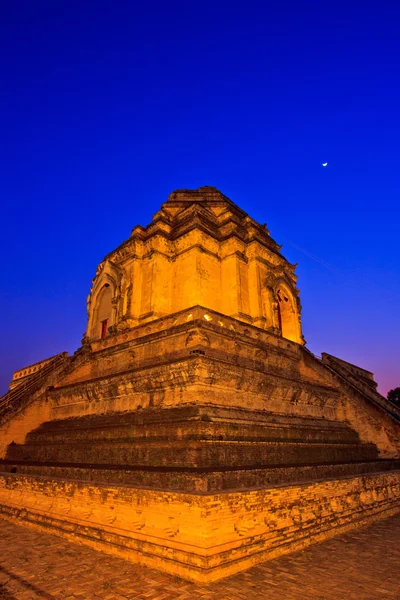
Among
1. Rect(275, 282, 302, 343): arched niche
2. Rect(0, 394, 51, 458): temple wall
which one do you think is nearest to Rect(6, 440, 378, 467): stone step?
Rect(0, 394, 51, 458): temple wall

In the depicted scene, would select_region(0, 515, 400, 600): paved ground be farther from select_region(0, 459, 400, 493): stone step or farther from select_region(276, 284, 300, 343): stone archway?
select_region(276, 284, 300, 343): stone archway

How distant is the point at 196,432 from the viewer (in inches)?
275

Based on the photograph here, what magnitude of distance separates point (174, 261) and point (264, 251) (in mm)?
4751

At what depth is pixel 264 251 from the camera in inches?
713

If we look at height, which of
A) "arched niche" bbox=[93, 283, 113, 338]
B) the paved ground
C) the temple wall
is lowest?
the paved ground

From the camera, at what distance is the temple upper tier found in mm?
15992

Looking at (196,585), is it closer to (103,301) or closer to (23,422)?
(23,422)

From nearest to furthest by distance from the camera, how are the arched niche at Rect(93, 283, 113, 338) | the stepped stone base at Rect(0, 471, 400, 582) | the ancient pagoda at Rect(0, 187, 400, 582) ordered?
the stepped stone base at Rect(0, 471, 400, 582)
the ancient pagoda at Rect(0, 187, 400, 582)
the arched niche at Rect(93, 283, 113, 338)

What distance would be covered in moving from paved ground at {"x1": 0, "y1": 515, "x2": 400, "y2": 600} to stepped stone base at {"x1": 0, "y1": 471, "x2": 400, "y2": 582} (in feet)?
0.71

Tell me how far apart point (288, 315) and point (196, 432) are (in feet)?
44.9

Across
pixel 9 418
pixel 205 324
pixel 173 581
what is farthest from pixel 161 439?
pixel 9 418

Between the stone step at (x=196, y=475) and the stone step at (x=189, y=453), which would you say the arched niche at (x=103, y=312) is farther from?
the stone step at (x=196, y=475)

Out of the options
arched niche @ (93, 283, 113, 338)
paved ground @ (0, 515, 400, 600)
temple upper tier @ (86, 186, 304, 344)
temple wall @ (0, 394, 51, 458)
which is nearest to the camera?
paved ground @ (0, 515, 400, 600)

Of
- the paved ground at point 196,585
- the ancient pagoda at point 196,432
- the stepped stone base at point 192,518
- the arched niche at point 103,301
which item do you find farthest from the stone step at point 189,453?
the arched niche at point 103,301
